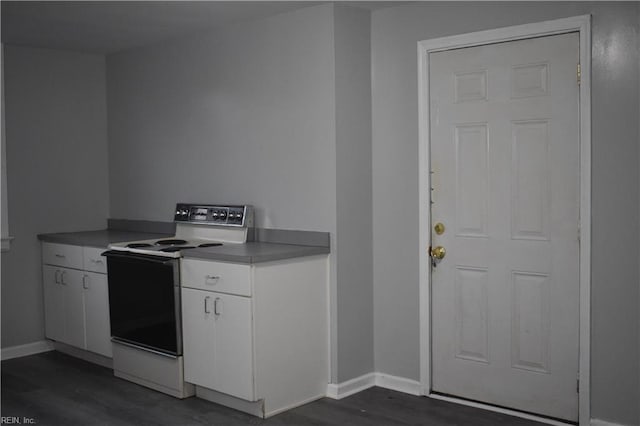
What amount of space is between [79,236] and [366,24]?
8.31 feet

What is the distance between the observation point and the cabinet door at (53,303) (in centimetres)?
487

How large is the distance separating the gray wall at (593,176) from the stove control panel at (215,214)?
79 cm

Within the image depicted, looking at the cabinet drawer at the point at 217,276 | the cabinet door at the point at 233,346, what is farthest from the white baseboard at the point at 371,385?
the cabinet drawer at the point at 217,276

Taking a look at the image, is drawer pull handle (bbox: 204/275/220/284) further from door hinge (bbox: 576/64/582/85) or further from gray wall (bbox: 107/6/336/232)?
door hinge (bbox: 576/64/582/85)

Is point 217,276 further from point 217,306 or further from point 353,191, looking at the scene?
point 353,191

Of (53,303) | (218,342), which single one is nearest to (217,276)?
(218,342)

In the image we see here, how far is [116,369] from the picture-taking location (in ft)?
14.4

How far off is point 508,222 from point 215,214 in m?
1.84

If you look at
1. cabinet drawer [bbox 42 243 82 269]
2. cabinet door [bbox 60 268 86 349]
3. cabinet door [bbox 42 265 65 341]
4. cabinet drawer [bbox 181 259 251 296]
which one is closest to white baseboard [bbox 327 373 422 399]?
cabinet drawer [bbox 181 259 251 296]

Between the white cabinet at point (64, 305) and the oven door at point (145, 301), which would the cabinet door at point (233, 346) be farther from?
the white cabinet at point (64, 305)

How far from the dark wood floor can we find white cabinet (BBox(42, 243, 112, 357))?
38 cm

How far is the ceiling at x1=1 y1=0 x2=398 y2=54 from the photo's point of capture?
3.81m

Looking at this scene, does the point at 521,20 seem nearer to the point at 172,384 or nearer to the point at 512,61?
the point at 512,61

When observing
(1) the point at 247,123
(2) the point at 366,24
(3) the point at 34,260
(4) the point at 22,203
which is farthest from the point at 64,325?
(2) the point at 366,24
